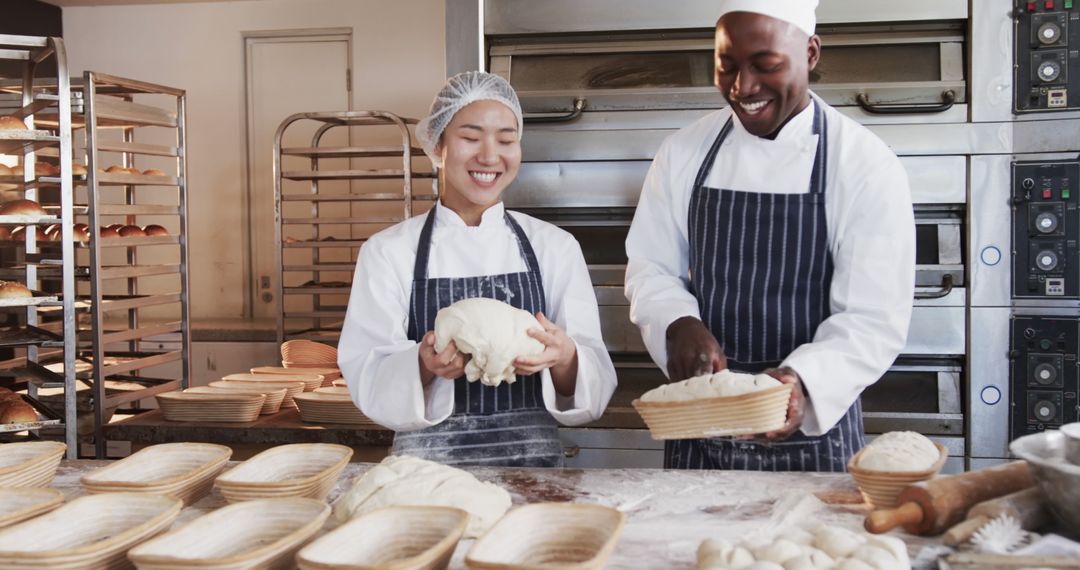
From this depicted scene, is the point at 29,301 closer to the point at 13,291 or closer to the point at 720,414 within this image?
the point at 13,291

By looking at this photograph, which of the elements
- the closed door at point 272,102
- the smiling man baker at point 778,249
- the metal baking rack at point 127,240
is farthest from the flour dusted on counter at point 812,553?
the closed door at point 272,102

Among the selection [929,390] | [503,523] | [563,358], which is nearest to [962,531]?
[503,523]

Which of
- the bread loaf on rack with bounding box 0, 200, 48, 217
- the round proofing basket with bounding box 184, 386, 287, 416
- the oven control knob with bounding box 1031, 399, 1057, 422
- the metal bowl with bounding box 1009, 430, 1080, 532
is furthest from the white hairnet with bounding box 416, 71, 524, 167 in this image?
the bread loaf on rack with bounding box 0, 200, 48, 217

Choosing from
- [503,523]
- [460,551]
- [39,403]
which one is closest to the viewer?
[503,523]

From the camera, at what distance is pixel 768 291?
217 centimetres

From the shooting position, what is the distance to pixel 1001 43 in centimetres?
304

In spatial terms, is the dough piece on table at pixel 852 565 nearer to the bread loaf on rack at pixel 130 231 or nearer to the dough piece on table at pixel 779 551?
the dough piece on table at pixel 779 551

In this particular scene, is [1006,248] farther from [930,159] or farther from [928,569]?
[928,569]

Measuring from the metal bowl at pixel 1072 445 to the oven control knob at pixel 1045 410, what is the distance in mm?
1853

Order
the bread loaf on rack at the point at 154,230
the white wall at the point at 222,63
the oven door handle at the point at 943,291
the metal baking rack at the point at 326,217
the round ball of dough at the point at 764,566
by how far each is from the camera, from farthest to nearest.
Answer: the white wall at the point at 222,63
the metal baking rack at the point at 326,217
the bread loaf on rack at the point at 154,230
the oven door handle at the point at 943,291
the round ball of dough at the point at 764,566

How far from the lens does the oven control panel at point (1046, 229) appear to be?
3020mm

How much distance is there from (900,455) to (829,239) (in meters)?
A: 0.69

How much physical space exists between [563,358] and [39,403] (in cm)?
272

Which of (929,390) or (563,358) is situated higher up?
(563,358)
